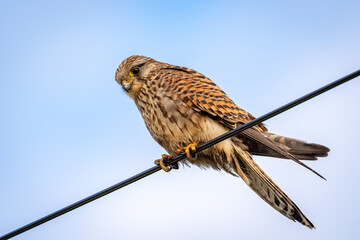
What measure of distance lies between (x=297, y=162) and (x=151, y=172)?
1267mm

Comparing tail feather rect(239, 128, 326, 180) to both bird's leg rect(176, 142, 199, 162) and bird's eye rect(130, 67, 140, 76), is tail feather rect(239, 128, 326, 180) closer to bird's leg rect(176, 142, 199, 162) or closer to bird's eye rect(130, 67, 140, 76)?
bird's leg rect(176, 142, 199, 162)

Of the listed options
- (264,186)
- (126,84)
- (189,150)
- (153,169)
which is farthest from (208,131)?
(153,169)

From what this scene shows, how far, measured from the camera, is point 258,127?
5074mm

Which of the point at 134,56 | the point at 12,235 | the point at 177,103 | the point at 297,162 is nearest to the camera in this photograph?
the point at 12,235

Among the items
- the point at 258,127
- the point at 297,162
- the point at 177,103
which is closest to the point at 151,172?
the point at 297,162

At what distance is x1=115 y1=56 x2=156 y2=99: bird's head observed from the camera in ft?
17.9

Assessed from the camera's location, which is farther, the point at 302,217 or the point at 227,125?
the point at 227,125

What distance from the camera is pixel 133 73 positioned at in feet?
18.4

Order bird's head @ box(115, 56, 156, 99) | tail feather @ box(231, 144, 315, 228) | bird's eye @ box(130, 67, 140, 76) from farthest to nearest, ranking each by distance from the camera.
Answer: bird's eye @ box(130, 67, 140, 76) → bird's head @ box(115, 56, 156, 99) → tail feather @ box(231, 144, 315, 228)

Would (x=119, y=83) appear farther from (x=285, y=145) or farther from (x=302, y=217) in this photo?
(x=302, y=217)

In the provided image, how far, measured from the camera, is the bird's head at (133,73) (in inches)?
215

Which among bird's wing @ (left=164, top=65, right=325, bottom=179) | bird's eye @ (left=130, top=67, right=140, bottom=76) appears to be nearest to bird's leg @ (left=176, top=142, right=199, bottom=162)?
bird's wing @ (left=164, top=65, right=325, bottom=179)

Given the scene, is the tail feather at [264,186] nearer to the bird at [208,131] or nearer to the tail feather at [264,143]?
the bird at [208,131]

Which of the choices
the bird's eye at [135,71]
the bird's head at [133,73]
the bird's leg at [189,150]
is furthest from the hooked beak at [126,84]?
the bird's leg at [189,150]
